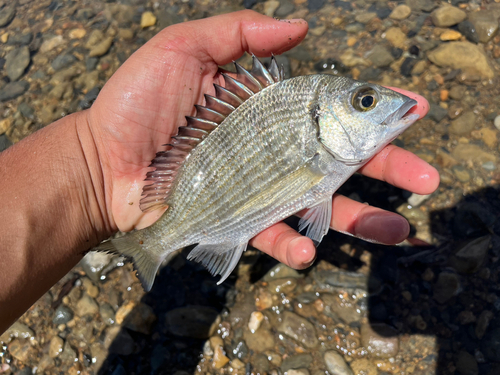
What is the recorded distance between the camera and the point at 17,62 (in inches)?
252

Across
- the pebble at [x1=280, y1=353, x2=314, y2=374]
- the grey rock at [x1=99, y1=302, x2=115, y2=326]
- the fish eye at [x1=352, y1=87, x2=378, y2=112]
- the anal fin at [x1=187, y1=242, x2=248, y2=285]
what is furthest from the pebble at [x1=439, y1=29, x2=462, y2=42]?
the grey rock at [x1=99, y1=302, x2=115, y2=326]

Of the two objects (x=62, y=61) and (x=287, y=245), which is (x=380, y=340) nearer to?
(x=287, y=245)

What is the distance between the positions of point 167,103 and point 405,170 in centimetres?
243

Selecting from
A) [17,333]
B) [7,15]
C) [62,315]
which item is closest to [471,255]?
[62,315]

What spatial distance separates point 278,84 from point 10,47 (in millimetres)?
5981

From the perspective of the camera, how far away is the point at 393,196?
4.57 meters

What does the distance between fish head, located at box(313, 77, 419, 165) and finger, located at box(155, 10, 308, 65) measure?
932 millimetres

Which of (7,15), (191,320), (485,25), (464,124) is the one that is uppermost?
(7,15)

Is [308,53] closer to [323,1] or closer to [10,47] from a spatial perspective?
[323,1]

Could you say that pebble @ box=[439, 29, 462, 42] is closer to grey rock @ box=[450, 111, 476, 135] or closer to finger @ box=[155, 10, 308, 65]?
grey rock @ box=[450, 111, 476, 135]

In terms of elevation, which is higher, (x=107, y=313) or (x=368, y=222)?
(x=368, y=222)

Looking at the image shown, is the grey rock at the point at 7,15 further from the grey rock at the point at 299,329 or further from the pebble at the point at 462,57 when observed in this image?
the pebble at the point at 462,57

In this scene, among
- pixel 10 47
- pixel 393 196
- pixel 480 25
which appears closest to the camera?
pixel 393 196

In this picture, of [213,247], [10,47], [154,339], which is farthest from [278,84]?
[10,47]
